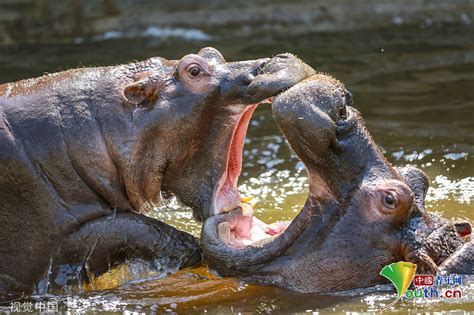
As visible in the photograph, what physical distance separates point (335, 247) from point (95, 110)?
163 centimetres

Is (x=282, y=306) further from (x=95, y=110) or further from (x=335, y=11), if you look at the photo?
(x=335, y=11)

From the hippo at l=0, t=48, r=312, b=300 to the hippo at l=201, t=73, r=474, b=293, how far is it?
0.32 metres

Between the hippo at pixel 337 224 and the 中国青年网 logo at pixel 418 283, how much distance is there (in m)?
0.04

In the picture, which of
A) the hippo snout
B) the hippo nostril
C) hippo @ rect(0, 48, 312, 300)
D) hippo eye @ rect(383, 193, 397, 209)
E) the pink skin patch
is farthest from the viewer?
the pink skin patch

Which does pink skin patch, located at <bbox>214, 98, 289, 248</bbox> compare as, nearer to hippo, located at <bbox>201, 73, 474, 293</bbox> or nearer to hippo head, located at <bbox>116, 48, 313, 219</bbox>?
hippo head, located at <bbox>116, 48, 313, 219</bbox>

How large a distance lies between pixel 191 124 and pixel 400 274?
4.94 ft

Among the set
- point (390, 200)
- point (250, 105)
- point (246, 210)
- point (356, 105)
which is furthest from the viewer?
point (356, 105)

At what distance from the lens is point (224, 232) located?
19.3 ft

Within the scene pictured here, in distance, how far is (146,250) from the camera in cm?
596

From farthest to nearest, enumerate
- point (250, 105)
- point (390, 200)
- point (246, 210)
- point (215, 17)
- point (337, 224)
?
point (215, 17) < point (246, 210) < point (250, 105) < point (337, 224) < point (390, 200)

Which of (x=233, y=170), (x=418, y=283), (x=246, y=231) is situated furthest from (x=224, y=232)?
(x=418, y=283)

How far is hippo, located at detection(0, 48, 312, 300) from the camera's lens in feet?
19.5

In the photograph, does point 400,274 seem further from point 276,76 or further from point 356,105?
point 356,105

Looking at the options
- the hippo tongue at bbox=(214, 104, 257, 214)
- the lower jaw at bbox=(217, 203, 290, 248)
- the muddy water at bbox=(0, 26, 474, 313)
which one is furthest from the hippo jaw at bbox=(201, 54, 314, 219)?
the muddy water at bbox=(0, 26, 474, 313)
